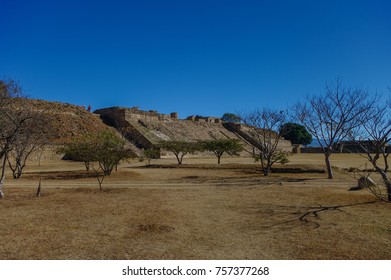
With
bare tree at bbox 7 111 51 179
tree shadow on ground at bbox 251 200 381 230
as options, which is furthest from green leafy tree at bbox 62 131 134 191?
tree shadow on ground at bbox 251 200 381 230

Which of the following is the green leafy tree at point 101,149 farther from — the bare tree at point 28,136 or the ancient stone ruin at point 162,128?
the ancient stone ruin at point 162,128

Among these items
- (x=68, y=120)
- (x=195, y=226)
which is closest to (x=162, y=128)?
(x=68, y=120)

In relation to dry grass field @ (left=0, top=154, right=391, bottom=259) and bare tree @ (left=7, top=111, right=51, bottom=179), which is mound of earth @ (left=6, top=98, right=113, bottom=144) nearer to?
bare tree @ (left=7, top=111, right=51, bottom=179)

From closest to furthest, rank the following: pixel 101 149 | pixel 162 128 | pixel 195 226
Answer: pixel 195 226, pixel 101 149, pixel 162 128

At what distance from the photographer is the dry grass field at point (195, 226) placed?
586cm

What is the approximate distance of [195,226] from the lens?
7750 mm

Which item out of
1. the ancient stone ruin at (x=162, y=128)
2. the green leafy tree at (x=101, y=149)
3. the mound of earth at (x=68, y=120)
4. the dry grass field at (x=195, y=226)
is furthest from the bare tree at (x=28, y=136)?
the ancient stone ruin at (x=162, y=128)

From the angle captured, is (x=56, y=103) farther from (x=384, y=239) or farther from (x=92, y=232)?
(x=384, y=239)

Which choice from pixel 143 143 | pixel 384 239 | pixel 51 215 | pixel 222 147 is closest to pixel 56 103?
pixel 143 143

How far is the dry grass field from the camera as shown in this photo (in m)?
5.86

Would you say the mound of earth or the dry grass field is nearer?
the dry grass field

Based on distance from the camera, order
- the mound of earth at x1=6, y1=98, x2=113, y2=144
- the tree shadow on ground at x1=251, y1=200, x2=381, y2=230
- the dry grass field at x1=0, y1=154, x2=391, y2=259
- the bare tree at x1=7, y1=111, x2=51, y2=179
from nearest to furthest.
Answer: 1. the dry grass field at x1=0, y1=154, x2=391, y2=259
2. the tree shadow on ground at x1=251, y1=200, x2=381, y2=230
3. the bare tree at x1=7, y1=111, x2=51, y2=179
4. the mound of earth at x1=6, y1=98, x2=113, y2=144

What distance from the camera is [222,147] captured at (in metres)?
30.9

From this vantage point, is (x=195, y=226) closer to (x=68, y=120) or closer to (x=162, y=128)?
(x=68, y=120)
